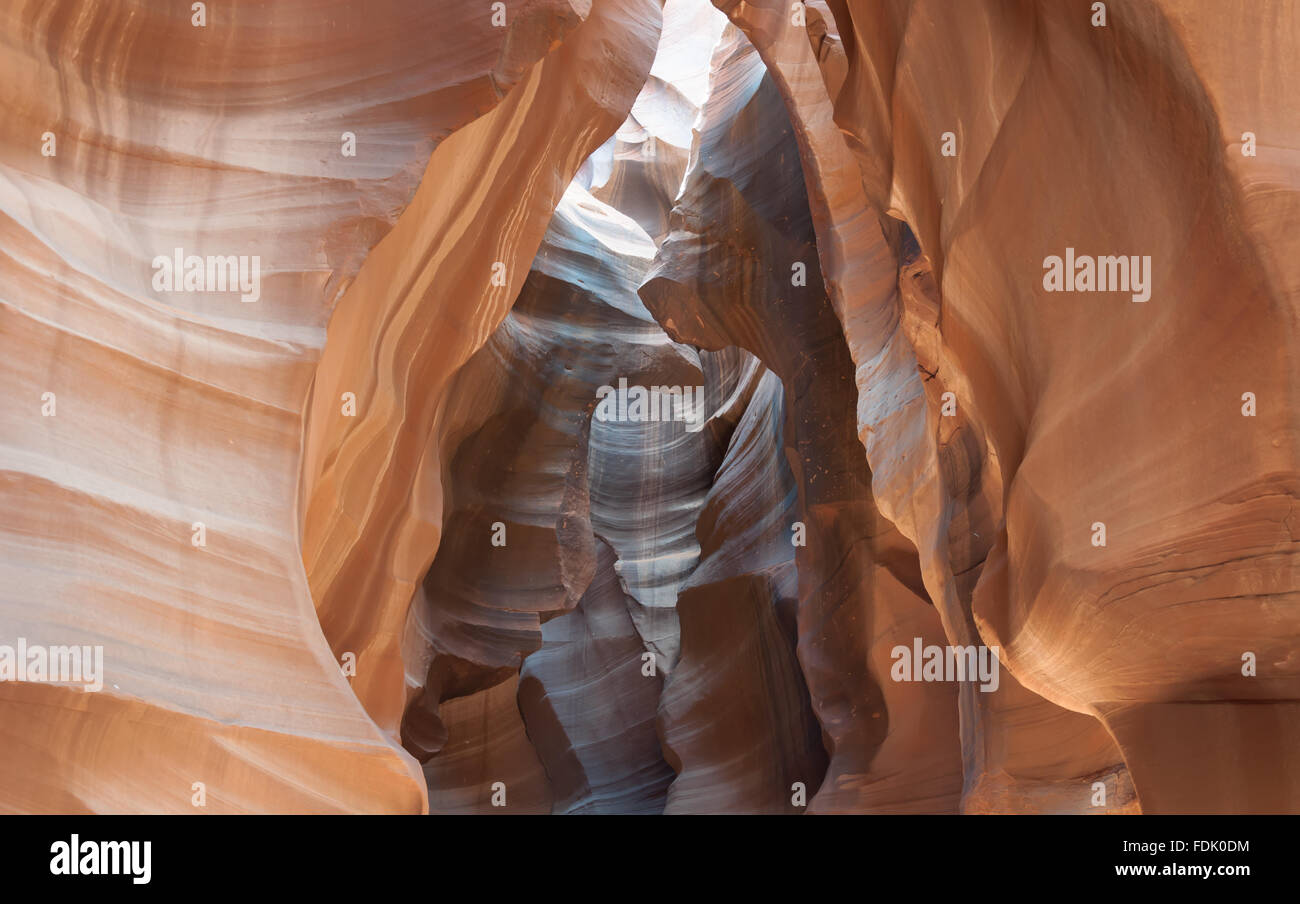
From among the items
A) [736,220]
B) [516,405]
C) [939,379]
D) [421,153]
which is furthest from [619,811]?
[421,153]

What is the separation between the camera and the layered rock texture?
10.6 feet

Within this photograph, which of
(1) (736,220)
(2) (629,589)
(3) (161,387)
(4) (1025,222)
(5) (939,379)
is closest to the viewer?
(3) (161,387)

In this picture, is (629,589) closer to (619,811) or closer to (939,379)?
(619,811)

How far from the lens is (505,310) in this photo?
717 cm

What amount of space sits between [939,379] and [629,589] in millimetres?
7229

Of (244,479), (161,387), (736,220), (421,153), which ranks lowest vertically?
(244,479)

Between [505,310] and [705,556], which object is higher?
[505,310]

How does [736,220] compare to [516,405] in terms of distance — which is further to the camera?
[516,405]

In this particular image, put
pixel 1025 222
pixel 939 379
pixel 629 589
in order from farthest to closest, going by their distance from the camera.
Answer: pixel 629 589 → pixel 939 379 → pixel 1025 222

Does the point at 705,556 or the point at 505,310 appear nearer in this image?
the point at 505,310

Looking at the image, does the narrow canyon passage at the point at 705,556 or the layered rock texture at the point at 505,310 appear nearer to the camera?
the layered rock texture at the point at 505,310

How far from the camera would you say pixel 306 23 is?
4648 millimetres

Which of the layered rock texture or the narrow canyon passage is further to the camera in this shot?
the narrow canyon passage

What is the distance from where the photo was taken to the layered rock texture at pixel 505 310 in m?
3.22
